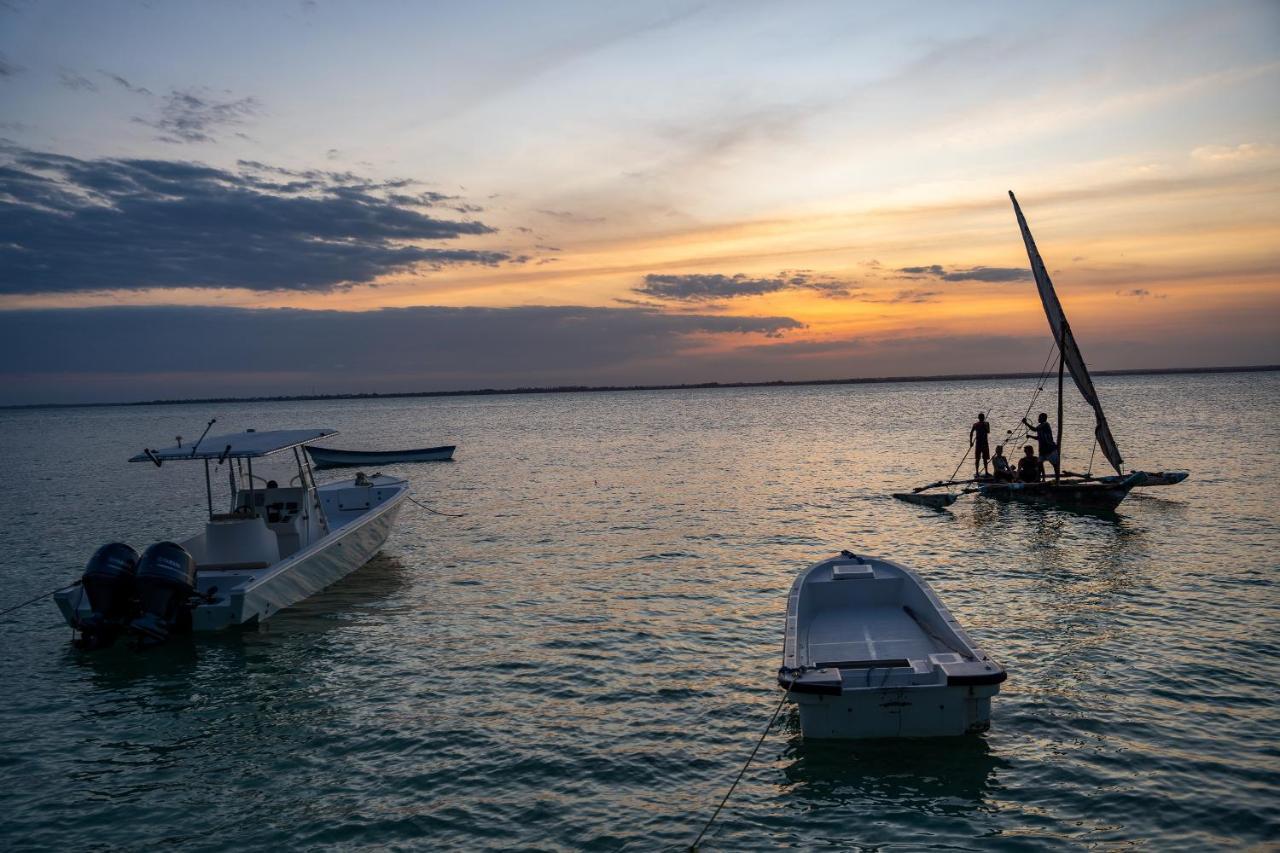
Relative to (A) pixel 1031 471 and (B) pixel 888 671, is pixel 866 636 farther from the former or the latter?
(A) pixel 1031 471

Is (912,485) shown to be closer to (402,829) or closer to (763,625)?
(763,625)

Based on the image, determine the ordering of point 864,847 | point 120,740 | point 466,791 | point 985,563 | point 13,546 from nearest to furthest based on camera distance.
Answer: point 864,847 → point 466,791 → point 120,740 → point 985,563 → point 13,546

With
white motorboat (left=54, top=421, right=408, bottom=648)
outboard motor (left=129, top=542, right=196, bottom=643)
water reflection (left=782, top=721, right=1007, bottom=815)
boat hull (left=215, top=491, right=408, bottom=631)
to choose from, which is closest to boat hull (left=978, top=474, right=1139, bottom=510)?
water reflection (left=782, top=721, right=1007, bottom=815)

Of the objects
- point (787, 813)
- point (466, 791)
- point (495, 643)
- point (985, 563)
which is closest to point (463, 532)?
point (495, 643)

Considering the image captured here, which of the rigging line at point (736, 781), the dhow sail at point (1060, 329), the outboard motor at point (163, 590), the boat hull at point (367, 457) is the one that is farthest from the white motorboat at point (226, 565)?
the boat hull at point (367, 457)

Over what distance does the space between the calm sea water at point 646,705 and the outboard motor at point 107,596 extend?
714 millimetres

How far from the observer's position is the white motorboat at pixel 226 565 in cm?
1511

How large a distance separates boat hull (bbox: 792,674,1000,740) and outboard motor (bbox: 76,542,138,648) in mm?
13055

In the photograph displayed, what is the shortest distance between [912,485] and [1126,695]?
25.8m

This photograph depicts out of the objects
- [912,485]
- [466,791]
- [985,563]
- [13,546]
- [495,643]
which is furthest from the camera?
[912,485]

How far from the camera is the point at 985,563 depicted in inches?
837

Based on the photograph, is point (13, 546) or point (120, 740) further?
point (13, 546)

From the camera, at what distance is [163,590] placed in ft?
49.9

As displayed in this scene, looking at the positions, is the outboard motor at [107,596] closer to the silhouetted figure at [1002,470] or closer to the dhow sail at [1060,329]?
the dhow sail at [1060,329]
